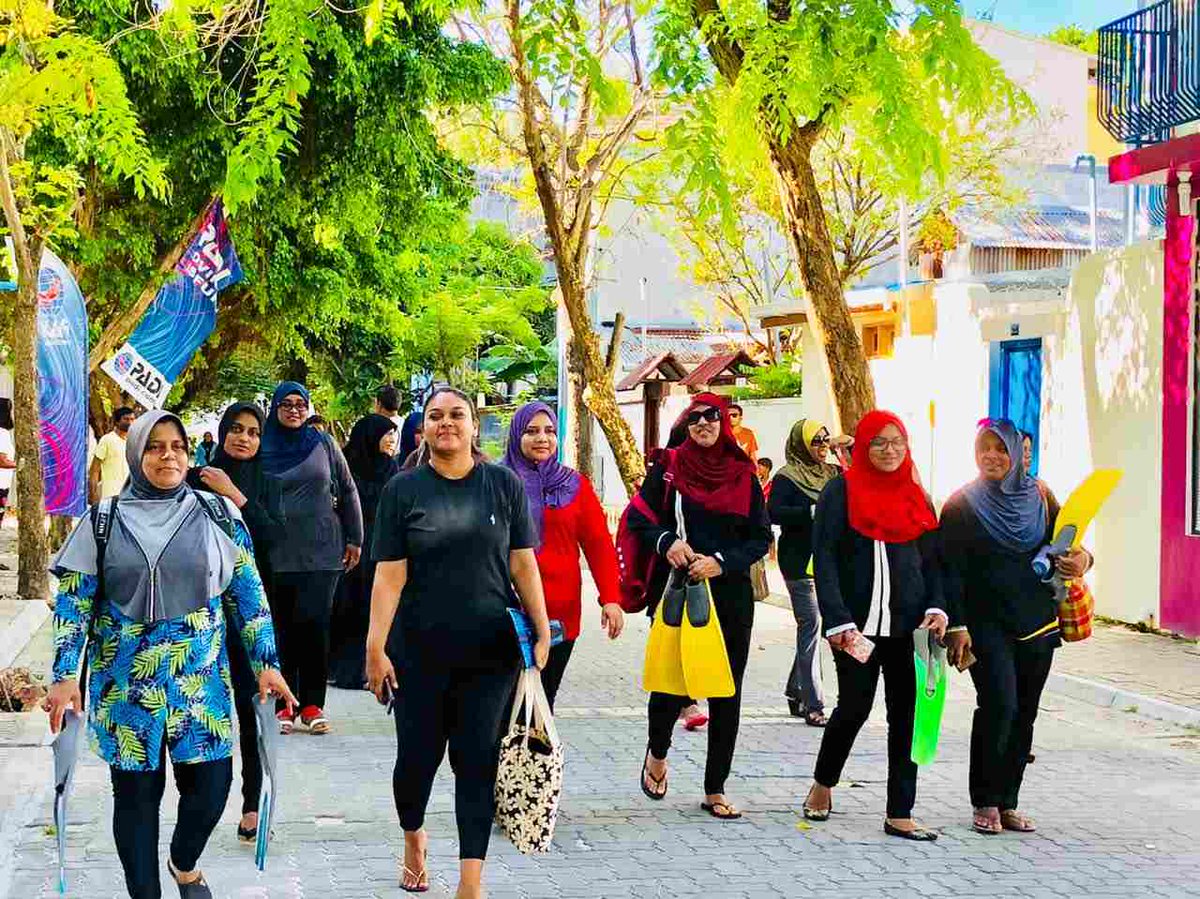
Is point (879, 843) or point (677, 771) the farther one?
point (677, 771)

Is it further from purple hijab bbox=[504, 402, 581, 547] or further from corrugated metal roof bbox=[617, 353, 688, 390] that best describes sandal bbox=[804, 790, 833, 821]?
corrugated metal roof bbox=[617, 353, 688, 390]

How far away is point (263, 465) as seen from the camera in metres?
9.40

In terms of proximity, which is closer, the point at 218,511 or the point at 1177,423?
the point at 218,511

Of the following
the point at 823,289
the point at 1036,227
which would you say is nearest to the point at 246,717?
the point at 823,289

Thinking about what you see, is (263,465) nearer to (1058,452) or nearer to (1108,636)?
(1108,636)

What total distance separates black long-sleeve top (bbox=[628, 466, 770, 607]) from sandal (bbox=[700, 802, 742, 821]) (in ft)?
3.07

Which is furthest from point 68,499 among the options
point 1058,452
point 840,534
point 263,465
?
point 840,534

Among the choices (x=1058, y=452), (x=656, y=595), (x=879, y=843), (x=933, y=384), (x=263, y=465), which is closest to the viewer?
(x=879, y=843)

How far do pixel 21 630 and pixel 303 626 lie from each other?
5.52 meters

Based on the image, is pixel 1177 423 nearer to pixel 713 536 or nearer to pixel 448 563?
pixel 713 536

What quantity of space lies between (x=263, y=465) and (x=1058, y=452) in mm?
9761

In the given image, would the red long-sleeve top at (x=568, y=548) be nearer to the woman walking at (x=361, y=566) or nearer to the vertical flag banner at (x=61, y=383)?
the woman walking at (x=361, y=566)

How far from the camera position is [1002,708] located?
7.18m

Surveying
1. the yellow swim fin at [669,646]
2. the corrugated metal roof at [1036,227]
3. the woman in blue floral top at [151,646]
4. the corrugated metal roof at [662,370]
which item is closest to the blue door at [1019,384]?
the yellow swim fin at [669,646]
